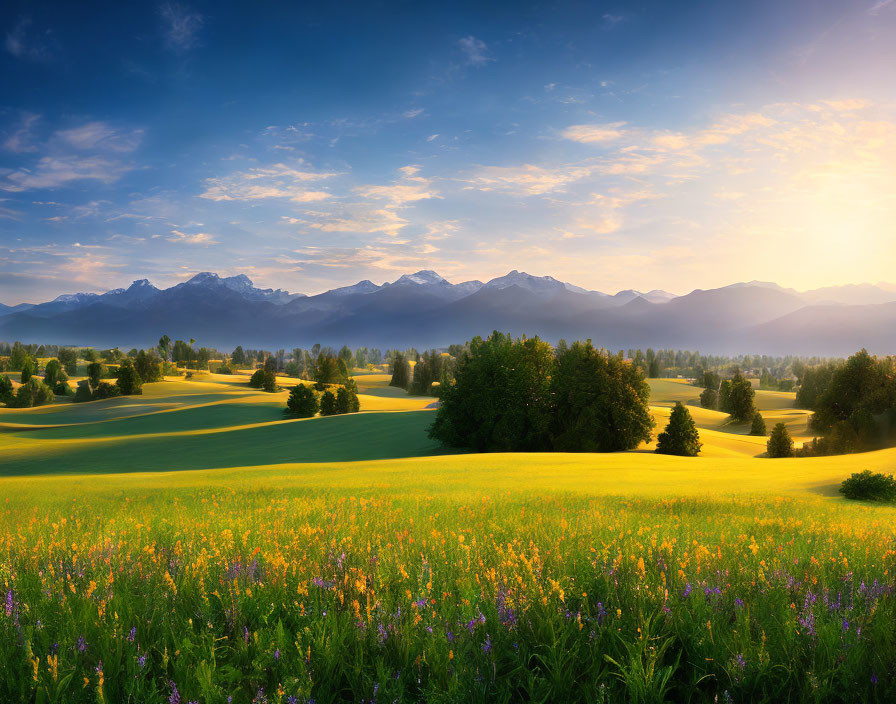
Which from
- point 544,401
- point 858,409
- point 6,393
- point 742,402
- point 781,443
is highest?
point 544,401

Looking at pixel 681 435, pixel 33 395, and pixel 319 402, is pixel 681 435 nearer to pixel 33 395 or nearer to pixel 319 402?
pixel 319 402

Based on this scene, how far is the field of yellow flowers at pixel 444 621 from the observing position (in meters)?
3.20

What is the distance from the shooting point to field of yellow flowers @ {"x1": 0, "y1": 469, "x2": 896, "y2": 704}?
3195 millimetres

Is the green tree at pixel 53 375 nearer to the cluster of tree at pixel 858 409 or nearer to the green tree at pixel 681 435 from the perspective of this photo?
the green tree at pixel 681 435

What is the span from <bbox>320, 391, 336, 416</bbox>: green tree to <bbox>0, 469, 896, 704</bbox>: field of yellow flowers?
6926cm

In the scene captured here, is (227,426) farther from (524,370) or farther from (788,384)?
(788,384)

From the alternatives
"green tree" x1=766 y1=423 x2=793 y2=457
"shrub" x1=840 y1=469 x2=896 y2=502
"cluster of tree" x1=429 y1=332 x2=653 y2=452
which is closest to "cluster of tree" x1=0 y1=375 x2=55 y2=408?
"cluster of tree" x1=429 y1=332 x2=653 y2=452

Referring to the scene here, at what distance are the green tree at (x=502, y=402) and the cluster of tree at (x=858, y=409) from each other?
25847mm

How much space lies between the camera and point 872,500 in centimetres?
1594

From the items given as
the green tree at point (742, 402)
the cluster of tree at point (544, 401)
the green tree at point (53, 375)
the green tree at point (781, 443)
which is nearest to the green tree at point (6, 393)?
the green tree at point (53, 375)

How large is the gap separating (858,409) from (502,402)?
34.1m

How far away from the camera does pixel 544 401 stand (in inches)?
2016

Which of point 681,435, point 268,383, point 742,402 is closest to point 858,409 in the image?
point 681,435

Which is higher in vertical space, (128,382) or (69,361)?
(69,361)
